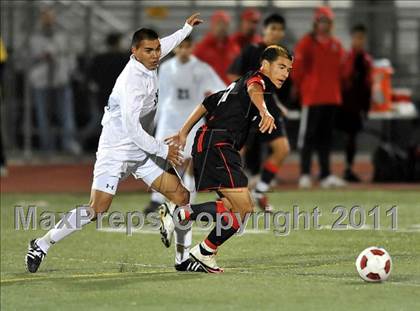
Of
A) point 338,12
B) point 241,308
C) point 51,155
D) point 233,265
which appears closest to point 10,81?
point 51,155

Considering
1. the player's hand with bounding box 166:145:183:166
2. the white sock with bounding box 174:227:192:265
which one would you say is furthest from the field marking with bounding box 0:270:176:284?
the player's hand with bounding box 166:145:183:166

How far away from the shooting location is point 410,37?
25.1 m

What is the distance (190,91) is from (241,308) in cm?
790

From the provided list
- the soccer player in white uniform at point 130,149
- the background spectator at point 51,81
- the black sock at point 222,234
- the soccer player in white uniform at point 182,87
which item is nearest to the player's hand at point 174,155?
the soccer player in white uniform at point 130,149

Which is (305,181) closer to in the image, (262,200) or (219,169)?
(262,200)

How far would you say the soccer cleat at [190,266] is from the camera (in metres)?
10.7

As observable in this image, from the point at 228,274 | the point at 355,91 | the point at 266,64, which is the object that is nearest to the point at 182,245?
the point at 228,274

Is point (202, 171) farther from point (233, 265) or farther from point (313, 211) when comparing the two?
point (313, 211)

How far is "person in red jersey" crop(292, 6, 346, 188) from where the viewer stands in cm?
2019

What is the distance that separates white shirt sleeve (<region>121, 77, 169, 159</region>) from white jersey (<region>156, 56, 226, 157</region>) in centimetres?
553

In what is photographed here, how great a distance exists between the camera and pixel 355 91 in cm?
2136

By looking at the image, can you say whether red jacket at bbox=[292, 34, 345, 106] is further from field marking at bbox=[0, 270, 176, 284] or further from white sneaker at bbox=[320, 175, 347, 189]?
field marking at bbox=[0, 270, 176, 284]

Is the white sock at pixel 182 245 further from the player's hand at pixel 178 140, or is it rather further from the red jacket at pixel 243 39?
the red jacket at pixel 243 39

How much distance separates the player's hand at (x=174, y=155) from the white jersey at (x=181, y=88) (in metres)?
5.40
